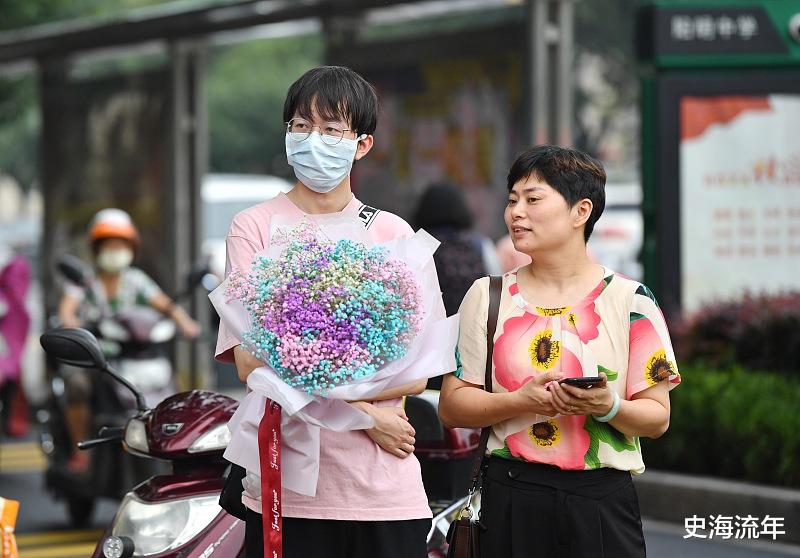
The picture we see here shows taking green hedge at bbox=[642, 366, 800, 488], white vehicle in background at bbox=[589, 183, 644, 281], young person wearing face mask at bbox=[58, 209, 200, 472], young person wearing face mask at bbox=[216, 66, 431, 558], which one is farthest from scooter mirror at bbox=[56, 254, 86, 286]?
white vehicle in background at bbox=[589, 183, 644, 281]

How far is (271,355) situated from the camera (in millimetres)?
3176

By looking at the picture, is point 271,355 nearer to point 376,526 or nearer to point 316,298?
point 316,298

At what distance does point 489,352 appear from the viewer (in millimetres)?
3576

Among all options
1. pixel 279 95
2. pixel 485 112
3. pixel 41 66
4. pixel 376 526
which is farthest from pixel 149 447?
pixel 279 95

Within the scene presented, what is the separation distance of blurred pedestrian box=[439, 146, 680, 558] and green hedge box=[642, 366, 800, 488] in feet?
14.0

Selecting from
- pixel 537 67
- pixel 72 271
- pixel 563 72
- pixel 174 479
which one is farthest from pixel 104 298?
pixel 174 479

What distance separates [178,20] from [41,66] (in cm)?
277

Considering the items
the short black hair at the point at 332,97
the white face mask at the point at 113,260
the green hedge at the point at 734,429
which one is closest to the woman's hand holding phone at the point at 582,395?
the short black hair at the point at 332,97

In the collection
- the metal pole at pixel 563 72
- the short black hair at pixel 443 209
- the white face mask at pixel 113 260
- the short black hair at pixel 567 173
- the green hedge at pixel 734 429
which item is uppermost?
the metal pole at pixel 563 72

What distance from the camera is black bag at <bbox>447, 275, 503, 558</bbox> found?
140 inches

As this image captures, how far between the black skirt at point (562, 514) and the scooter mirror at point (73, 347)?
1.23m

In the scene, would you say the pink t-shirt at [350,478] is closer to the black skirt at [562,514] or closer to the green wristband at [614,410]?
the black skirt at [562,514]

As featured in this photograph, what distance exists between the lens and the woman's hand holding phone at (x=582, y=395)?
329cm

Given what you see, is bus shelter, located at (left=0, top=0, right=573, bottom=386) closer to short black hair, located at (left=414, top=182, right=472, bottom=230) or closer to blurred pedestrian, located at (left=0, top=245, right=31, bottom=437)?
short black hair, located at (left=414, top=182, right=472, bottom=230)
